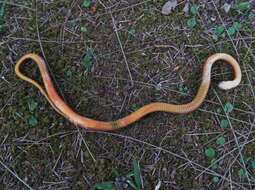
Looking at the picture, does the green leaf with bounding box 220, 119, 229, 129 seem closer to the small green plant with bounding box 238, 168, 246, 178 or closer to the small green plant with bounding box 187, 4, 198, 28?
the small green plant with bounding box 238, 168, 246, 178

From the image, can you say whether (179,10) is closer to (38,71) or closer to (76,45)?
(76,45)

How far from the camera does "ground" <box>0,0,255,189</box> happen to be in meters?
3.21

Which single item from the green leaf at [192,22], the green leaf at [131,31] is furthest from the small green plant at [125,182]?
the green leaf at [192,22]

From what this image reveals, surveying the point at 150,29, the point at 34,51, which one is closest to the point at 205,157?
the point at 150,29

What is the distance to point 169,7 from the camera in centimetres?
356

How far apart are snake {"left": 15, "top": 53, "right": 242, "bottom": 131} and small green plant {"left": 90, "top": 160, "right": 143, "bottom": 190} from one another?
0.36 metres

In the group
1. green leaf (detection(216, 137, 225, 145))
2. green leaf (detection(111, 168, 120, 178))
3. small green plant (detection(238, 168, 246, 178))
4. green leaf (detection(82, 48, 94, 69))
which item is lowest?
small green plant (detection(238, 168, 246, 178))

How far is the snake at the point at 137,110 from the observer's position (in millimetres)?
3248

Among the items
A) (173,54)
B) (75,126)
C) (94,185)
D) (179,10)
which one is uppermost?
(179,10)

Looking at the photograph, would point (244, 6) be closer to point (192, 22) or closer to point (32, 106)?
point (192, 22)

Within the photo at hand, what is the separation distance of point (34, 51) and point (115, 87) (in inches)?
30.1

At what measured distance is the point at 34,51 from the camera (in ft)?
11.5

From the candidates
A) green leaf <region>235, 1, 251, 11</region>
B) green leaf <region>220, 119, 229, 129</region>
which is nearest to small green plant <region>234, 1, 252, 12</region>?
green leaf <region>235, 1, 251, 11</region>

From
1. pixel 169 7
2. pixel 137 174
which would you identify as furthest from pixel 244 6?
pixel 137 174
